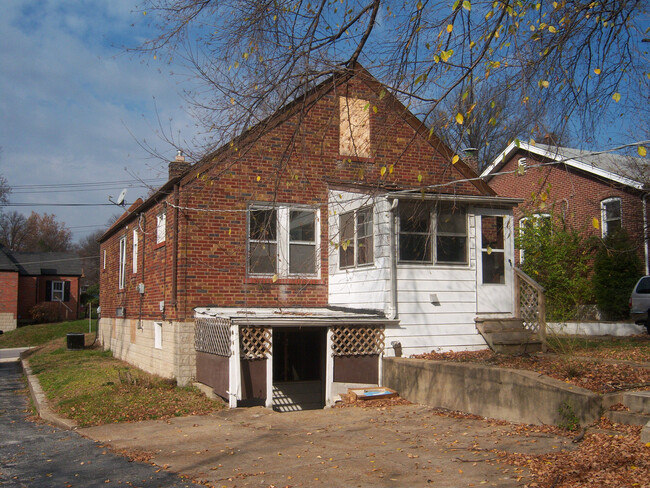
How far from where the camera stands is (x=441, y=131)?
863cm

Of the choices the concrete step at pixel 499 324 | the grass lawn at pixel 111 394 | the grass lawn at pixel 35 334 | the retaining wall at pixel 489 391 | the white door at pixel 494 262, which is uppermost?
the white door at pixel 494 262

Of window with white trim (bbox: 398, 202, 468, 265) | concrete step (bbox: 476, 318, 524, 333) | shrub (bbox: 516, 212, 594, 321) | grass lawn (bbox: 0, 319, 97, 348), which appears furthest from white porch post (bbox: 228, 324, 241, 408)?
grass lawn (bbox: 0, 319, 97, 348)

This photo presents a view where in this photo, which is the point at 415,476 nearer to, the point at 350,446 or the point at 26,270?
the point at 350,446

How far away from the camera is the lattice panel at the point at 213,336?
11281 mm

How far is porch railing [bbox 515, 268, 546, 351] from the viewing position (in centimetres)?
1301

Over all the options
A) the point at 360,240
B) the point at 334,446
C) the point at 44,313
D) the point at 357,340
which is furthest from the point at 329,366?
the point at 44,313

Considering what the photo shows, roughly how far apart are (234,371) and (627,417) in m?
6.45

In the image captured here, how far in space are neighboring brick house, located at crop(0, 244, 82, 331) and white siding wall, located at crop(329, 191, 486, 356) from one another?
112 feet

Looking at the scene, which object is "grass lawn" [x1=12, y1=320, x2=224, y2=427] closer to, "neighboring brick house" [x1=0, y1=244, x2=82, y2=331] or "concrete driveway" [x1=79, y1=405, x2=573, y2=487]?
"concrete driveway" [x1=79, y1=405, x2=573, y2=487]

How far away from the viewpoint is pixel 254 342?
11.6 meters

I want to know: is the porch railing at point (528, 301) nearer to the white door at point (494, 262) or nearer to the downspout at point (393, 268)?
the white door at point (494, 262)

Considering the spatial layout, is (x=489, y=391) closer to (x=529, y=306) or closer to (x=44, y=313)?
(x=529, y=306)

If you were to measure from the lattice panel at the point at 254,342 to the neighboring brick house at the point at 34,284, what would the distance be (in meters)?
34.0

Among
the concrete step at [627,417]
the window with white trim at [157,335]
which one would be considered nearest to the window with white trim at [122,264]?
the window with white trim at [157,335]
